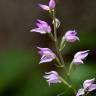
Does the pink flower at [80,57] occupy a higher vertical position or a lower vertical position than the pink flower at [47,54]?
lower

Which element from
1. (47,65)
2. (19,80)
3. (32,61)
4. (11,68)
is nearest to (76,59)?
(19,80)

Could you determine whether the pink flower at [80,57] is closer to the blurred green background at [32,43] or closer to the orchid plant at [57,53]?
the orchid plant at [57,53]

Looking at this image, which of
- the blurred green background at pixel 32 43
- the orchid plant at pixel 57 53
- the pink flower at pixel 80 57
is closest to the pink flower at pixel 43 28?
the orchid plant at pixel 57 53

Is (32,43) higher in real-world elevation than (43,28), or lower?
lower

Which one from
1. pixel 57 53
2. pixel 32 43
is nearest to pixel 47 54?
pixel 57 53

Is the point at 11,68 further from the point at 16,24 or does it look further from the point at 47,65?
the point at 16,24

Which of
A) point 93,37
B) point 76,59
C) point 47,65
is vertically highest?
point 76,59

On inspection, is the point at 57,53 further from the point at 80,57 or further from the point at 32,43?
the point at 32,43

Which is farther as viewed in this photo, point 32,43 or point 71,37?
point 32,43
